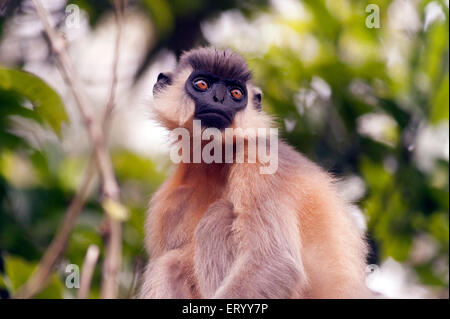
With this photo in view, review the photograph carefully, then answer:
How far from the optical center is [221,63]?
20.1 feet

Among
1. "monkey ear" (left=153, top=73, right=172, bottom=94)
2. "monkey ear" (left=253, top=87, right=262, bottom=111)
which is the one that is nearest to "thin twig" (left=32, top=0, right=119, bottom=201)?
"monkey ear" (left=253, top=87, right=262, bottom=111)

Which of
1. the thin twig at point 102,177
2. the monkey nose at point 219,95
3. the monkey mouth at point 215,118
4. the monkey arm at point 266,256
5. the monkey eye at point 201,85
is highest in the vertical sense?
the monkey eye at point 201,85

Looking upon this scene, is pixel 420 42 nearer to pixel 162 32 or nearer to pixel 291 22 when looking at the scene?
pixel 291 22

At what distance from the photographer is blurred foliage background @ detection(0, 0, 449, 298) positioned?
8281 millimetres

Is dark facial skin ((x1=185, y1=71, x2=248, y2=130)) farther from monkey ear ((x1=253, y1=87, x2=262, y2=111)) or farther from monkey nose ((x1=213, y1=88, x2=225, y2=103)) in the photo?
monkey ear ((x1=253, y1=87, x2=262, y2=111))

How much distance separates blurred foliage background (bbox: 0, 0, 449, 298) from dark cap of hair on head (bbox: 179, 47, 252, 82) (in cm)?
217

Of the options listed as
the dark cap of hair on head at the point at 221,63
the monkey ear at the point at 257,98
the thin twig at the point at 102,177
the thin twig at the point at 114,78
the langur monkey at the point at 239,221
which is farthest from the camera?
the monkey ear at the point at 257,98

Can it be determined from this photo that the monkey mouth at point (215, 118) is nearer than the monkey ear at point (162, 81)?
Yes

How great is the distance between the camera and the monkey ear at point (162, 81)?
271 inches

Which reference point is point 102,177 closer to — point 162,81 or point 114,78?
point 114,78

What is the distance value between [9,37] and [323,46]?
4.34m

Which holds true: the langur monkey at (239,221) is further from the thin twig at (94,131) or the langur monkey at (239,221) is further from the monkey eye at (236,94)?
the thin twig at (94,131)

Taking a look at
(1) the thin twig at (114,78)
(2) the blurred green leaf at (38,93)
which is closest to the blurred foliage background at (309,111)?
(2) the blurred green leaf at (38,93)
